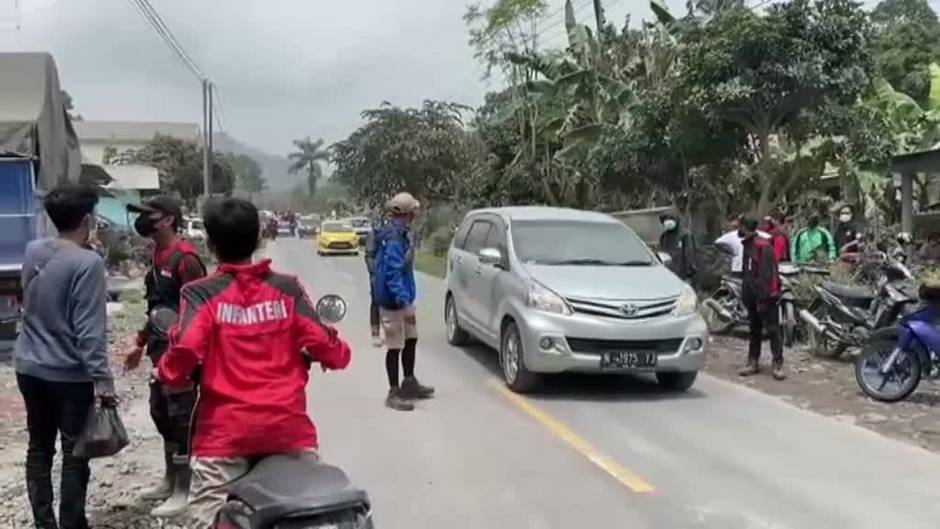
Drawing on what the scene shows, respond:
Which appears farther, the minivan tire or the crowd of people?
the minivan tire

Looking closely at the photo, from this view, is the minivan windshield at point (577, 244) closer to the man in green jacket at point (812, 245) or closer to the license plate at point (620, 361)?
the license plate at point (620, 361)

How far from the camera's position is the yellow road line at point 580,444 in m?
6.64

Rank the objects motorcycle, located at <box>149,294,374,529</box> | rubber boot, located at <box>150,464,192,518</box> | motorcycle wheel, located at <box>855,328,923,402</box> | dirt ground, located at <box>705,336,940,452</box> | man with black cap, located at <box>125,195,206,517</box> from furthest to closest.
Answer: motorcycle wheel, located at <box>855,328,923,402</box>
dirt ground, located at <box>705,336,940,452</box>
rubber boot, located at <box>150,464,192,518</box>
man with black cap, located at <box>125,195,206,517</box>
motorcycle, located at <box>149,294,374,529</box>

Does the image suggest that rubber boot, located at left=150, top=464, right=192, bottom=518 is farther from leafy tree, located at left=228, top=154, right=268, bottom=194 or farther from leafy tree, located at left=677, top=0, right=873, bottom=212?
leafy tree, located at left=228, top=154, right=268, bottom=194

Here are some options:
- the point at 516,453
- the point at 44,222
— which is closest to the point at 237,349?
the point at 516,453

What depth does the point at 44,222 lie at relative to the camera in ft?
41.5

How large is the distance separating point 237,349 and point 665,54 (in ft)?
68.8

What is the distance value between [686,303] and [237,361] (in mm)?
6750

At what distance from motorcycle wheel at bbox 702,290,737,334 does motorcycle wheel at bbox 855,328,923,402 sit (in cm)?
404

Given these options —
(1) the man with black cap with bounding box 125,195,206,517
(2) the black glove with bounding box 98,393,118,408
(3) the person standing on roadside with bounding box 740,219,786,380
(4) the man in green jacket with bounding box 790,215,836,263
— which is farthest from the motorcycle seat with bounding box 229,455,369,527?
(4) the man in green jacket with bounding box 790,215,836,263

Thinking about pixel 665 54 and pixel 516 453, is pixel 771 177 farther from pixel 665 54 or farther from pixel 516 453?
pixel 516 453

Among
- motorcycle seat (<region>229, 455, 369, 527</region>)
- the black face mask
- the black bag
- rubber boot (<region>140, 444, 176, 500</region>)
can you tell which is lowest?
rubber boot (<region>140, 444, 176, 500</region>)

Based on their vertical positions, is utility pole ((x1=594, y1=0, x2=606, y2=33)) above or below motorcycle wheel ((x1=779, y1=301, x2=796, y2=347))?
above

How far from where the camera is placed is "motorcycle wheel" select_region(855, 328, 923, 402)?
9.16 meters
